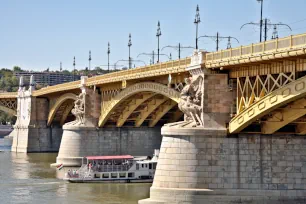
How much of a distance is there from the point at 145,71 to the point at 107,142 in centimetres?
1935

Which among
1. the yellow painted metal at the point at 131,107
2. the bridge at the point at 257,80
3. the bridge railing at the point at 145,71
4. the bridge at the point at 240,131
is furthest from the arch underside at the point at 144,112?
the bridge at the point at 240,131

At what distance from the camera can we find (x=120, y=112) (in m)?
79.2

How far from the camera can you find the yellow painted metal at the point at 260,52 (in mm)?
37031

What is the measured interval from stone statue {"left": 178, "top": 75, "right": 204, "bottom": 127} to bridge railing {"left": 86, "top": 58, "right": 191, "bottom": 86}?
525cm

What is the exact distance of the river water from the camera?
53.4 meters

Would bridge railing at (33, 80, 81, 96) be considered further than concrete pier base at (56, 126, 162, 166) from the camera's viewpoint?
Yes

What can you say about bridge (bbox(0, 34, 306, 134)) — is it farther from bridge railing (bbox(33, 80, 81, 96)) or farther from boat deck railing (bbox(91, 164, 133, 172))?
bridge railing (bbox(33, 80, 81, 96))

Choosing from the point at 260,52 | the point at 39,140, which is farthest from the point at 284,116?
the point at 39,140

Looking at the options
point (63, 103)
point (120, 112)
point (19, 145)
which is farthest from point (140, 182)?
point (19, 145)

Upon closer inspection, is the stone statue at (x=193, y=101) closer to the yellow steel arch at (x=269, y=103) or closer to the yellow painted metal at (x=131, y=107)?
the yellow steel arch at (x=269, y=103)

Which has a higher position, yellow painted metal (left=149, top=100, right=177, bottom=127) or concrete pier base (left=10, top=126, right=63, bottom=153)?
yellow painted metal (left=149, top=100, right=177, bottom=127)

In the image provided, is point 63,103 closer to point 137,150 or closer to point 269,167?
point 137,150

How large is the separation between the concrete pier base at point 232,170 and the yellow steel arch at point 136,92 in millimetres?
11990

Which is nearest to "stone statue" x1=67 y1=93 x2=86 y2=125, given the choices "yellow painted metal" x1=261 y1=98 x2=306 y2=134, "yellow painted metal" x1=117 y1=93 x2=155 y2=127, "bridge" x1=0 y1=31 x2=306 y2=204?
"yellow painted metal" x1=117 y1=93 x2=155 y2=127
